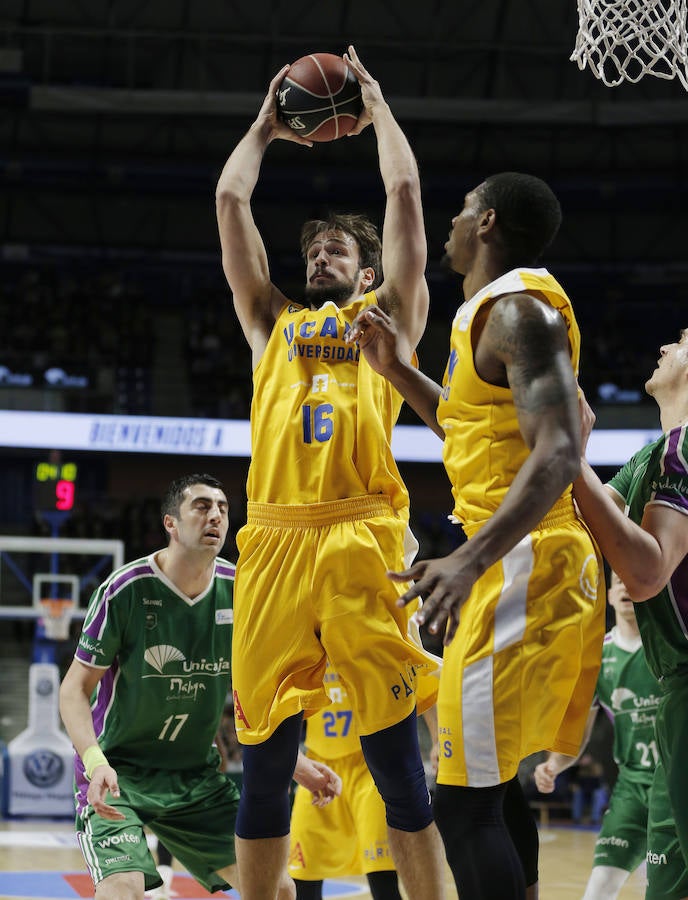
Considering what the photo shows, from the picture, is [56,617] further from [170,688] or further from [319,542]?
[319,542]

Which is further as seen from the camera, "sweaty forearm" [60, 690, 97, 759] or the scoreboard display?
the scoreboard display

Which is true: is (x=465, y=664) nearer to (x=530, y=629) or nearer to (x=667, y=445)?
(x=530, y=629)

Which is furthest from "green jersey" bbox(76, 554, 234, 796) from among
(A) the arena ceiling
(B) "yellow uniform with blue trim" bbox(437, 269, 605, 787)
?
(A) the arena ceiling

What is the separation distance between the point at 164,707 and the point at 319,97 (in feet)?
8.76

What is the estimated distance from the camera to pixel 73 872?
369 inches

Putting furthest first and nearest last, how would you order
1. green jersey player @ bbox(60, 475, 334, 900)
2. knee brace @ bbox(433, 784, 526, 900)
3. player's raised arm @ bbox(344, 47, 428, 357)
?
green jersey player @ bbox(60, 475, 334, 900)
player's raised arm @ bbox(344, 47, 428, 357)
knee brace @ bbox(433, 784, 526, 900)

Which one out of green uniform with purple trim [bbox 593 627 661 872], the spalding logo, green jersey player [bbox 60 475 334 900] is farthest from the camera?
the spalding logo

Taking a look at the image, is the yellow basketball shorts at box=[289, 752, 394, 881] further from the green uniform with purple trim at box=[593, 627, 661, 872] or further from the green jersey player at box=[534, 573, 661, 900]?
the green uniform with purple trim at box=[593, 627, 661, 872]

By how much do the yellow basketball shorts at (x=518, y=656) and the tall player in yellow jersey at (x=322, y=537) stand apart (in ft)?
2.37

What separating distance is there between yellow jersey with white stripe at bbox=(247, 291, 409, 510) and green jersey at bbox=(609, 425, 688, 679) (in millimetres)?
940

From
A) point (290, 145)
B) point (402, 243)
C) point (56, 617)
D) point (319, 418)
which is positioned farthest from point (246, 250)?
point (290, 145)

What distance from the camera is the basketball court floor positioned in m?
8.27

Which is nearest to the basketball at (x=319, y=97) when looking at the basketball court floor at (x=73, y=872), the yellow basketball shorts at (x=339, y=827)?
the yellow basketball shorts at (x=339, y=827)

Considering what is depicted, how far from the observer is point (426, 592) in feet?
9.11
